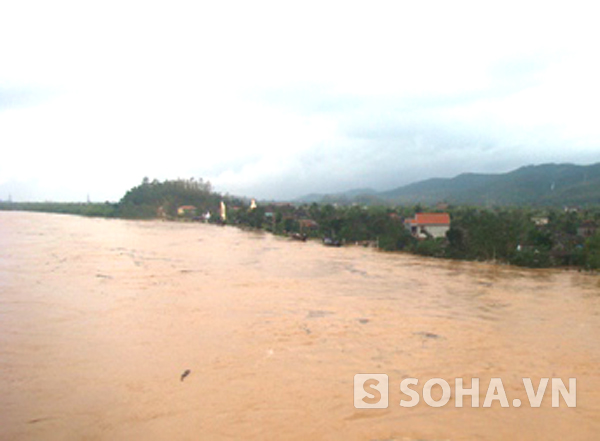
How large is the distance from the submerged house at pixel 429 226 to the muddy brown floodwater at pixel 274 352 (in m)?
10.4

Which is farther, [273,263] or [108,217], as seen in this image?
[108,217]

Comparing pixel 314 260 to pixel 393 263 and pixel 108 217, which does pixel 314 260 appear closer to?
pixel 393 263

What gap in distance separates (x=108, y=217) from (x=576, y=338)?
62.8 m

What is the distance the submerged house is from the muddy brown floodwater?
10.4 meters

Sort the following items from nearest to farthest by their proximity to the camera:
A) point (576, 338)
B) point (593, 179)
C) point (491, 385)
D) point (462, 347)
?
point (491, 385) → point (462, 347) → point (576, 338) → point (593, 179)

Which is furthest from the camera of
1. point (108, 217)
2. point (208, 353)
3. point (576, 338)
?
point (108, 217)

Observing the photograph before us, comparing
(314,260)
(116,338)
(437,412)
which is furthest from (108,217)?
(437,412)

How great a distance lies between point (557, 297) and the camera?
12531 mm

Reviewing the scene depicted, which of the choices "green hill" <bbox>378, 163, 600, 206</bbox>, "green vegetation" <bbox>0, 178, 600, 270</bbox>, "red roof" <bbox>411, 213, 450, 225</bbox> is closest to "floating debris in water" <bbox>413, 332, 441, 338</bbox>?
"green vegetation" <bbox>0, 178, 600, 270</bbox>

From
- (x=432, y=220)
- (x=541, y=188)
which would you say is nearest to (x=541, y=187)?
(x=541, y=188)
